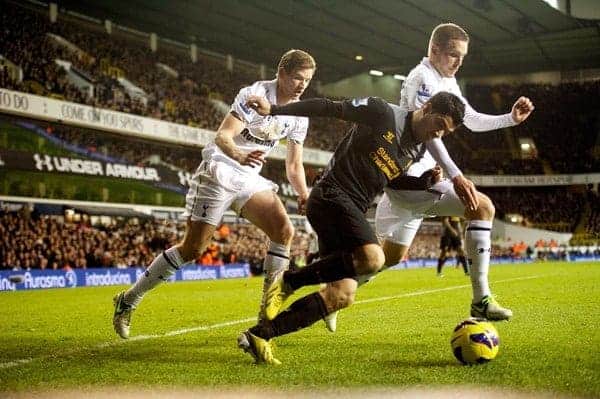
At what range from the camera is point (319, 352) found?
573cm

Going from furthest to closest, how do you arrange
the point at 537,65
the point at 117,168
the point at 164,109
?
the point at 537,65
the point at 164,109
the point at 117,168

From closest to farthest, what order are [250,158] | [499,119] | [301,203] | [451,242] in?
[250,158] → [301,203] → [499,119] → [451,242]

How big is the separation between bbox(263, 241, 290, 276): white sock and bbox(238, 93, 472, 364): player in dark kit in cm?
131

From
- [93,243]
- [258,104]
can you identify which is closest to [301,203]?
[258,104]

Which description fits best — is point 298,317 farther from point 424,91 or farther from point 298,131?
point 424,91

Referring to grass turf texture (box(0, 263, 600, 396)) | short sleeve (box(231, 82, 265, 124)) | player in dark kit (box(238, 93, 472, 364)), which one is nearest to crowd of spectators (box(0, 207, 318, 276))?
grass turf texture (box(0, 263, 600, 396))

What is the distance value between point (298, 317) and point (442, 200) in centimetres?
221

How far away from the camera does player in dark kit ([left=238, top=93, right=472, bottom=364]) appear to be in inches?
196

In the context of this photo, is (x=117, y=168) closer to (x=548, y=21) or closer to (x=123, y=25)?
(x=123, y=25)

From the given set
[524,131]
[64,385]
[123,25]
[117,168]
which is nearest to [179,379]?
[64,385]

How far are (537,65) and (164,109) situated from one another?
27.7m

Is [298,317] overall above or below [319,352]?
above

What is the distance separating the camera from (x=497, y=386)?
4.20m

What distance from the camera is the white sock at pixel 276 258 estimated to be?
6.61m
